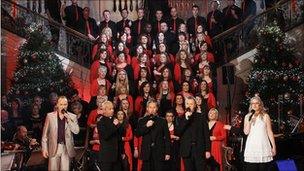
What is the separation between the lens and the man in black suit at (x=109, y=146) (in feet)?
23.8

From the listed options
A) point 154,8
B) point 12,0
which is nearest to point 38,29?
point 12,0

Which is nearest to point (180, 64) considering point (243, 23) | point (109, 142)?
point (243, 23)

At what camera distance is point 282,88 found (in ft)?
26.4

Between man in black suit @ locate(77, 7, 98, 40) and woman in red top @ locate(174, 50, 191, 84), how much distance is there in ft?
4.29

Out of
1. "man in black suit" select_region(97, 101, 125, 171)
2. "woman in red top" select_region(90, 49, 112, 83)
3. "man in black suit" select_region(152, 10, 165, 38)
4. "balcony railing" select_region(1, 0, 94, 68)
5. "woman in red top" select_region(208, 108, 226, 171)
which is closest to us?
"man in black suit" select_region(97, 101, 125, 171)

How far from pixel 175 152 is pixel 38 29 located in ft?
8.75

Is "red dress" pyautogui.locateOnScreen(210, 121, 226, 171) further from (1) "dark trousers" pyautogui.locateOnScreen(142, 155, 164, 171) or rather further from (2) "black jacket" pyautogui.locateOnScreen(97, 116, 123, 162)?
(2) "black jacket" pyautogui.locateOnScreen(97, 116, 123, 162)

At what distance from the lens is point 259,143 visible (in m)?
7.33

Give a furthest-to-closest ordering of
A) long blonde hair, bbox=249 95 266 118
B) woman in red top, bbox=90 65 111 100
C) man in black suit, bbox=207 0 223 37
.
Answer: man in black suit, bbox=207 0 223 37 → woman in red top, bbox=90 65 111 100 → long blonde hair, bbox=249 95 266 118

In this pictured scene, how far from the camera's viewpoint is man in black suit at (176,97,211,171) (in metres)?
7.63

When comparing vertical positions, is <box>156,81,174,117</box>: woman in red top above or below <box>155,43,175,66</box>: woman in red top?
below

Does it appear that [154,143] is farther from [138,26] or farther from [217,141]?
[138,26]

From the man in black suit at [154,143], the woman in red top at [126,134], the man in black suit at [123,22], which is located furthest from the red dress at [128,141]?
the man in black suit at [123,22]

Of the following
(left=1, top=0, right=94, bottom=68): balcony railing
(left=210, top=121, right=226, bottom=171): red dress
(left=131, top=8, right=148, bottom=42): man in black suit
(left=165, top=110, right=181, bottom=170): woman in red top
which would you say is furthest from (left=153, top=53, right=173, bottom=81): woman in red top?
(left=210, top=121, right=226, bottom=171): red dress
